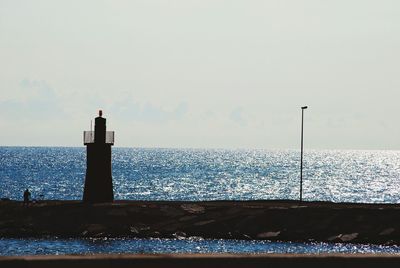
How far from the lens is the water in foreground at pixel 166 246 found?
42.0 meters

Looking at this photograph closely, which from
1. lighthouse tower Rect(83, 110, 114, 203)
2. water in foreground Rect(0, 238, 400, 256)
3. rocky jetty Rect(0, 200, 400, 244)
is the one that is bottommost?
water in foreground Rect(0, 238, 400, 256)

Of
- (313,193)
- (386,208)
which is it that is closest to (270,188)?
(313,193)

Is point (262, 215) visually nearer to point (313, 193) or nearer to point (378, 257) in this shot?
point (378, 257)

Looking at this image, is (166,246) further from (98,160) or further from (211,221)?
(98,160)

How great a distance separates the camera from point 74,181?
135750 millimetres

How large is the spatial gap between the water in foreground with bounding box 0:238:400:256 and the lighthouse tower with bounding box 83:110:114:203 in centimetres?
744

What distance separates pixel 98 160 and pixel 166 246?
39.0 feet

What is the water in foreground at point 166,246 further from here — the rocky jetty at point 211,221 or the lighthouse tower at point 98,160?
the lighthouse tower at point 98,160

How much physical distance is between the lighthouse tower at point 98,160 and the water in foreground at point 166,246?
744cm

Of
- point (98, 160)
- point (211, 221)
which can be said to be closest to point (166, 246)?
point (211, 221)

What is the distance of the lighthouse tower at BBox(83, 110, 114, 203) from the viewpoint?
53125mm

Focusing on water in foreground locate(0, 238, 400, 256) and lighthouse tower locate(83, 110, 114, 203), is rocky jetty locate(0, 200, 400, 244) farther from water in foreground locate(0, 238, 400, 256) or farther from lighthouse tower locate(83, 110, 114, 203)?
water in foreground locate(0, 238, 400, 256)

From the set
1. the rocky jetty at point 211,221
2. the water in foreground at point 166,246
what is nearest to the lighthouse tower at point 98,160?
the rocky jetty at point 211,221

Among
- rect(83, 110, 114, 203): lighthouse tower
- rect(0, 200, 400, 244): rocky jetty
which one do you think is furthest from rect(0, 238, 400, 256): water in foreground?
rect(83, 110, 114, 203): lighthouse tower
